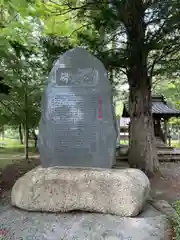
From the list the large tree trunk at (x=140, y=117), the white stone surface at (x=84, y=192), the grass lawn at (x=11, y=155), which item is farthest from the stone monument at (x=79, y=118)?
the grass lawn at (x=11, y=155)

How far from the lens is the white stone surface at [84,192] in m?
3.82

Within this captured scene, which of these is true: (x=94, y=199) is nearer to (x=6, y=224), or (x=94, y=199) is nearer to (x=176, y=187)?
(x=6, y=224)

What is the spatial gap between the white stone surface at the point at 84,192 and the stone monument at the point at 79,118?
1.42 ft

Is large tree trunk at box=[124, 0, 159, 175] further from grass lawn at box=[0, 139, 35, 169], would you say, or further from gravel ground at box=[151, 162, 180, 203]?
grass lawn at box=[0, 139, 35, 169]

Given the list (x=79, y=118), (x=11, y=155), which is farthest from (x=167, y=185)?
(x=11, y=155)

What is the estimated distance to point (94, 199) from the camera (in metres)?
3.87

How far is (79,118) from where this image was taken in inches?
179

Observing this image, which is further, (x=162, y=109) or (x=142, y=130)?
(x=162, y=109)

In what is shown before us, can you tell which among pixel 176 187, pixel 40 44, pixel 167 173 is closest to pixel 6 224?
pixel 176 187

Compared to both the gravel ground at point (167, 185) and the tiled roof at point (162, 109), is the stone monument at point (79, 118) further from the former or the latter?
the tiled roof at point (162, 109)

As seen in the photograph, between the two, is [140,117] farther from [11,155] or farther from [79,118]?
[11,155]

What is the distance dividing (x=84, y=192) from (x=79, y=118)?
1.24 metres

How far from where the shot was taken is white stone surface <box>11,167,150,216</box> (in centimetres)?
382

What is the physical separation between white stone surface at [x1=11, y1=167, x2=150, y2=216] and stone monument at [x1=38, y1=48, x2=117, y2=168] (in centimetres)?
43
